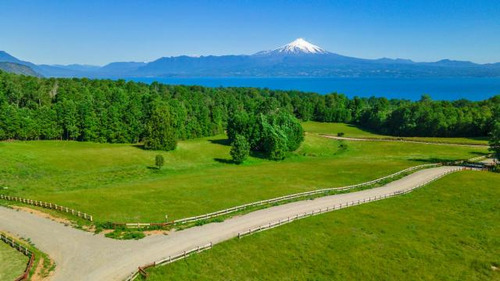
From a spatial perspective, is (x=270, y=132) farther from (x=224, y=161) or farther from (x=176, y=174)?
(x=176, y=174)

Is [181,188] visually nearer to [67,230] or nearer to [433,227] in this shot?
[67,230]

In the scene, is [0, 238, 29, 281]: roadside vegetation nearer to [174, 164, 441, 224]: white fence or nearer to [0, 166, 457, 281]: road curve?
[0, 166, 457, 281]: road curve

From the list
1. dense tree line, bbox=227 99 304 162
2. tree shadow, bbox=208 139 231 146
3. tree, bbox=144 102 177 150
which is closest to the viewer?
tree, bbox=144 102 177 150

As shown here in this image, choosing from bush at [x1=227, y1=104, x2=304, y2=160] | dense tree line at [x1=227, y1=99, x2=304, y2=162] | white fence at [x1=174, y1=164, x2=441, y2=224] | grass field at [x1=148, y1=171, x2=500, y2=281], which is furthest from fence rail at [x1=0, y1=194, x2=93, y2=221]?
bush at [x1=227, y1=104, x2=304, y2=160]

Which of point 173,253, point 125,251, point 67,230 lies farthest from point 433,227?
point 67,230

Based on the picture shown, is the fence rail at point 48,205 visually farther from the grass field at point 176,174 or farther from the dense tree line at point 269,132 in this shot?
the dense tree line at point 269,132

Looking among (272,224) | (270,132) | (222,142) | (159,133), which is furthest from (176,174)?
(222,142)
